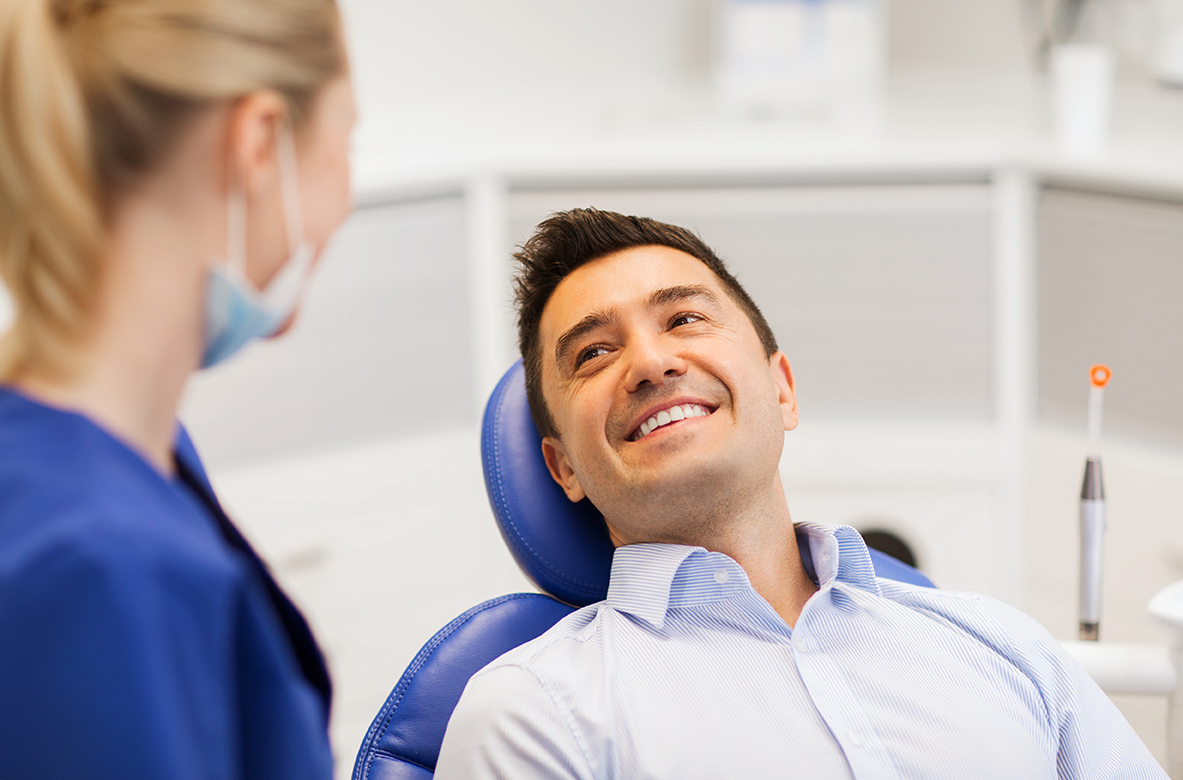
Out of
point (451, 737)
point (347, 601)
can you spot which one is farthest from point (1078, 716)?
point (347, 601)

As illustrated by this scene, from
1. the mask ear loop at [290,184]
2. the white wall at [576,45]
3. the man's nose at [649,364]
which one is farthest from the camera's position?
the white wall at [576,45]

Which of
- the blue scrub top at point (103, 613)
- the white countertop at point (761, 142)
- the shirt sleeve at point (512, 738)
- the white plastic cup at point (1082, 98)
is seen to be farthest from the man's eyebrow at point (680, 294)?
the white plastic cup at point (1082, 98)

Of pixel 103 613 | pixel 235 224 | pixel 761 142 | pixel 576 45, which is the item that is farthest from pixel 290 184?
pixel 576 45

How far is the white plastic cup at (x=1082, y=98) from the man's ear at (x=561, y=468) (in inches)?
58.4

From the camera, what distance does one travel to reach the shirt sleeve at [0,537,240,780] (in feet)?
1.81

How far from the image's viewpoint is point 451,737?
1.05 meters

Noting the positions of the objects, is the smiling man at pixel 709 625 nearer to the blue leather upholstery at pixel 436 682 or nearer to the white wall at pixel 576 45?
the blue leather upholstery at pixel 436 682

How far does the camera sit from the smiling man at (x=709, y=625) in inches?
41.4

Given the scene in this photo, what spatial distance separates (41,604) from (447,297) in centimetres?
179

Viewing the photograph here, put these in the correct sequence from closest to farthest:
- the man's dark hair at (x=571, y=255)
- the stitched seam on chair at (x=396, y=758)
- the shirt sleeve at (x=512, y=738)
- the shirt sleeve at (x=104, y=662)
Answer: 1. the shirt sleeve at (x=104, y=662)
2. the shirt sleeve at (x=512, y=738)
3. the stitched seam on chair at (x=396, y=758)
4. the man's dark hair at (x=571, y=255)

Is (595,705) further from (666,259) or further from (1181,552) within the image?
(1181,552)

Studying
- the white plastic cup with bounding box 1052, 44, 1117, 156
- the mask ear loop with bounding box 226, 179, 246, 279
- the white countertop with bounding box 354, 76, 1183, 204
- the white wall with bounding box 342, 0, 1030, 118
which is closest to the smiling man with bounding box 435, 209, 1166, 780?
the mask ear loop with bounding box 226, 179, 246, 279

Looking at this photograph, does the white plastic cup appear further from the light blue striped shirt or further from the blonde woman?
the blonde woman

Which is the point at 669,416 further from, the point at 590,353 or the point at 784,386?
the point at 784,386
